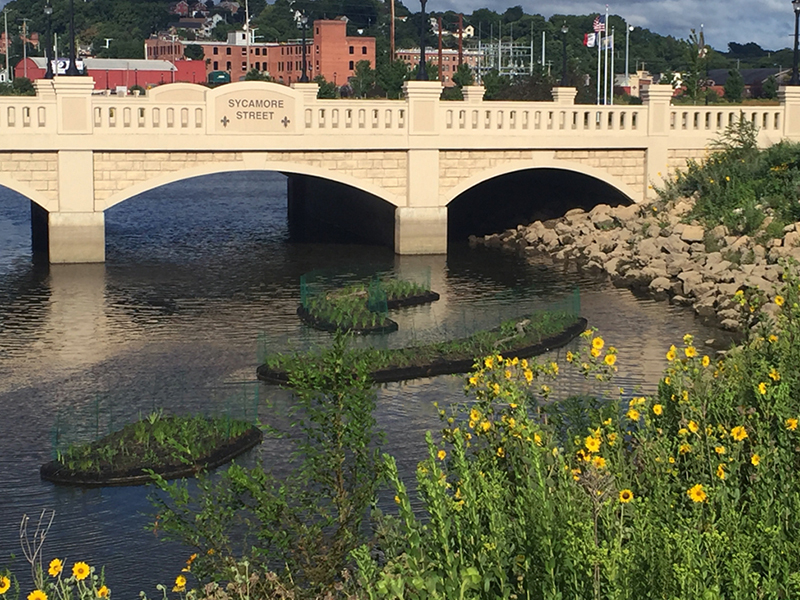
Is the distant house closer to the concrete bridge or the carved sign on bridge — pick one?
the concrete bridge

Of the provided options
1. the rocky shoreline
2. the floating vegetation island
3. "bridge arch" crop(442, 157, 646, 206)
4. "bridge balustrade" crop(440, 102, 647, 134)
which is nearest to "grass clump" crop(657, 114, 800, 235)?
the rocky shoreline

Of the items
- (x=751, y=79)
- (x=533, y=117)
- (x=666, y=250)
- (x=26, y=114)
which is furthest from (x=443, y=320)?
(x=751, y=79)

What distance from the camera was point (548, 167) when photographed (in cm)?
3344

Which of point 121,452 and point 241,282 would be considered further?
point 241,282

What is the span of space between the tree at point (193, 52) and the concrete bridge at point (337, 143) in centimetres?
13174

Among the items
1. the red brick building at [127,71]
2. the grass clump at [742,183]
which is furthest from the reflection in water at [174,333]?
the red brick building at [127,71]

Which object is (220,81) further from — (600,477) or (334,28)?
(600,477)

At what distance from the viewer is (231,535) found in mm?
12594

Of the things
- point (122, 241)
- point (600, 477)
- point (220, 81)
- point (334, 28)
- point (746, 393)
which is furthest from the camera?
point (334, 28)

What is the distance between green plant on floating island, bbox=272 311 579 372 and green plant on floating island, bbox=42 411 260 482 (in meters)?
2.74

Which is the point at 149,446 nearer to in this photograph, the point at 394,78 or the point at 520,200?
the point at 520,200

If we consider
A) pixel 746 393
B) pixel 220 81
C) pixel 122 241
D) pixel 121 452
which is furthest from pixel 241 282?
pixel 220 81

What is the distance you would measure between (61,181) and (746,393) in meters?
21.9

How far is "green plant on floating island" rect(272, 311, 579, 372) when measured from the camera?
64.8 feet
